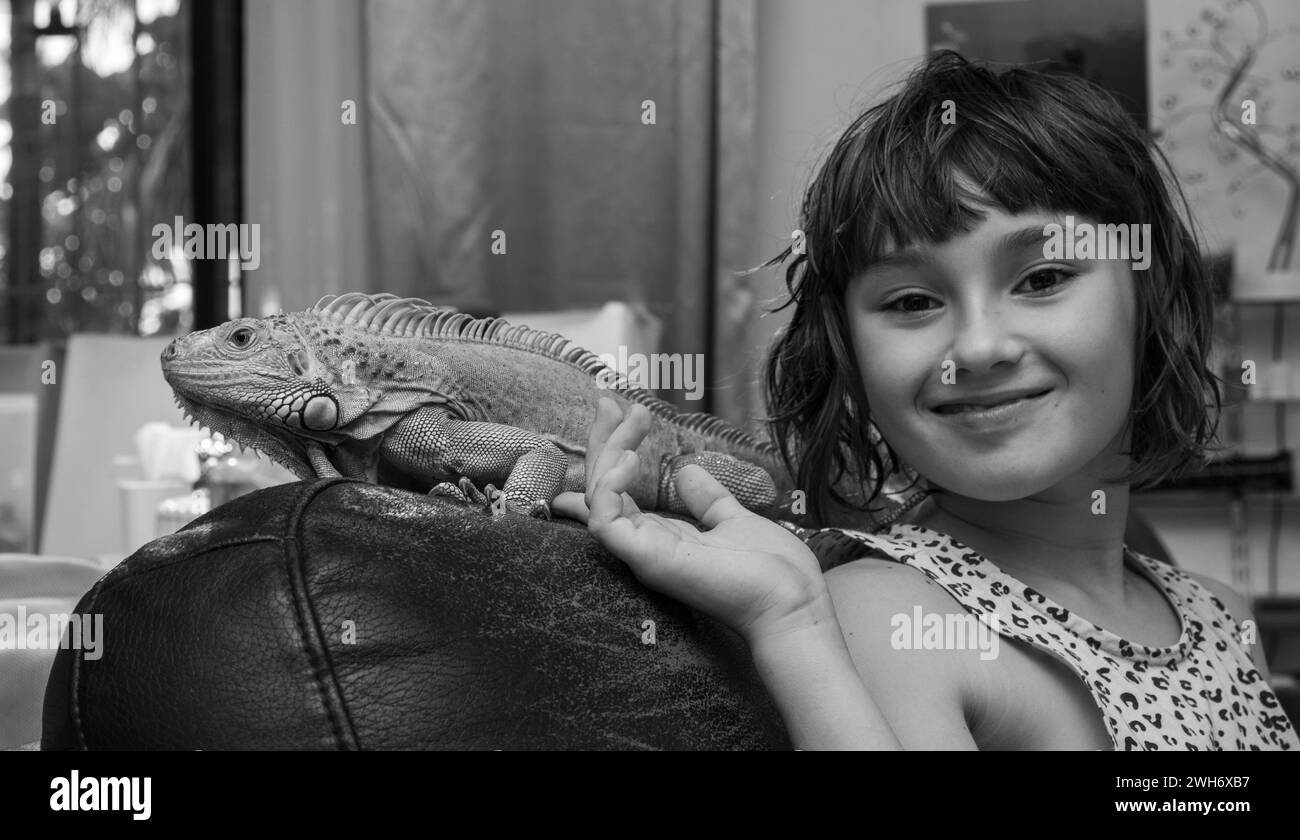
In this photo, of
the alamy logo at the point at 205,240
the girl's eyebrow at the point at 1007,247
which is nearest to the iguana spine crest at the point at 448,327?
the girl's eyebrow at the point at 1007,247

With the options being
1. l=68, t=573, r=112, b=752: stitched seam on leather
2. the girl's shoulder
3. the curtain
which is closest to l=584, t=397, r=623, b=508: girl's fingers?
the girl's shoulder

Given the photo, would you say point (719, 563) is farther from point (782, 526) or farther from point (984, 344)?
point (984, 344)

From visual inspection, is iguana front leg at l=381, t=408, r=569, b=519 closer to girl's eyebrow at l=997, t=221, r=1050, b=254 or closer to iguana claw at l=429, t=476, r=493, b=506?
iguana claw at l=429, t=476, r=493, b=506

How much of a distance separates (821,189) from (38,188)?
14.9 feet

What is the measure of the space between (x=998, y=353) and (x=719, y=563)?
0.95 feet

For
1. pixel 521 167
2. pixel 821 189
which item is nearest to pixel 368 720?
pixel 821 189

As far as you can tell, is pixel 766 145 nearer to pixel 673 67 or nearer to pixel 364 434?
pixel 673 67

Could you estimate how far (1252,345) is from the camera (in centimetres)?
433

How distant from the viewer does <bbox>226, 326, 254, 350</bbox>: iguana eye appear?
87cm

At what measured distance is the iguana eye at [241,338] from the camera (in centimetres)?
87

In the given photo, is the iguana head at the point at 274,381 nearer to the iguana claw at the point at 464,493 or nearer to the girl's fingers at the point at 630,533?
the iguana claw at the point at 464,493


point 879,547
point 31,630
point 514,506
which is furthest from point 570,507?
point 31,630
